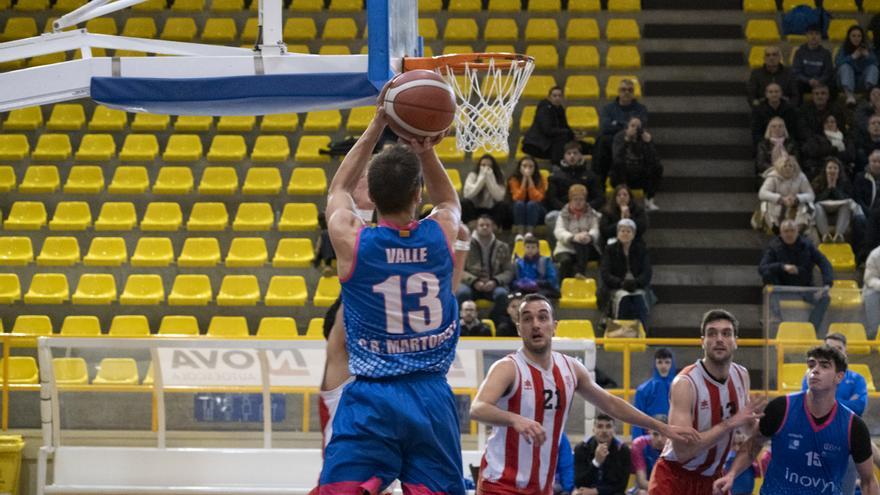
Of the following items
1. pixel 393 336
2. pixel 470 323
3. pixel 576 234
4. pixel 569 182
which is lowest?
pixel 470 323

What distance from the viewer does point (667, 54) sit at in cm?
1744

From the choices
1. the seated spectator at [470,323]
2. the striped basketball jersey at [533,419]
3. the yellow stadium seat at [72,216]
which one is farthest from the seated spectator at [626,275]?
the striped basketball jersey at [533,419]

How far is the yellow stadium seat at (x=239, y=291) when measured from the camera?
13945 mm

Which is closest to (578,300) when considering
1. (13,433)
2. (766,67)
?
(766,67)

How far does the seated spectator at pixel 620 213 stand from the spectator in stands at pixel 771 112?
2.29 m

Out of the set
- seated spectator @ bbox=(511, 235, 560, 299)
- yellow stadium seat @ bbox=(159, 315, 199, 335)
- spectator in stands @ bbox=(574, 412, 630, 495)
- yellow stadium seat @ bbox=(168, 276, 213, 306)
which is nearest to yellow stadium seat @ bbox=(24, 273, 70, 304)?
yellow stadium seat @ bbox=(168, 276, 213, 306)

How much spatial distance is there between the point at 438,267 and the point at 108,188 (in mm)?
11381

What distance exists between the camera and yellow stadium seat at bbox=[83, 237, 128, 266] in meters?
14.5

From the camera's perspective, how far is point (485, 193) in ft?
46.1

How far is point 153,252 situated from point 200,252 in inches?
21.3

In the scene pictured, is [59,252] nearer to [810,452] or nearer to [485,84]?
[485,84]

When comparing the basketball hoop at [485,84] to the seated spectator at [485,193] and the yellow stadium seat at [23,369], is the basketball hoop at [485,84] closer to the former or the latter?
the yellow stadium seat at [23,369]

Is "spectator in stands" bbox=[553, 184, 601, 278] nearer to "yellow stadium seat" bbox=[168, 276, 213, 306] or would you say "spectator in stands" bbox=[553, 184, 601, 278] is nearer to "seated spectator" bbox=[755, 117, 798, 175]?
"seated spectator" bbox=[755, 117, 798, 175]

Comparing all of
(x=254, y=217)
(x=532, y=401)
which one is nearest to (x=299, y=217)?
(x=254, y=217)
